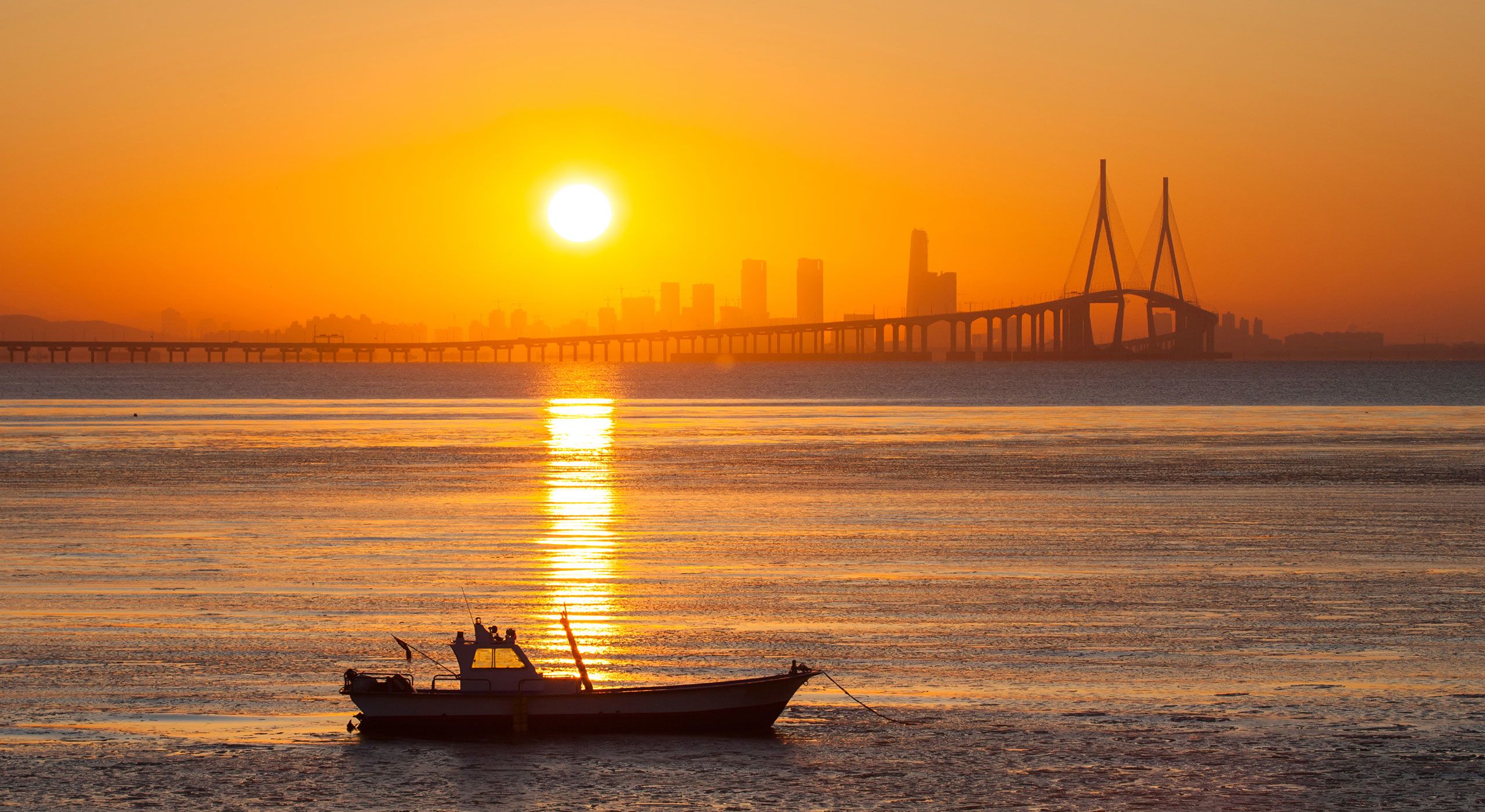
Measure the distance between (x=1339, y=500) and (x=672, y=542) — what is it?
20966mm

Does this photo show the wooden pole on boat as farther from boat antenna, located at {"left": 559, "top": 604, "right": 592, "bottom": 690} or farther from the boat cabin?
the boat cabin

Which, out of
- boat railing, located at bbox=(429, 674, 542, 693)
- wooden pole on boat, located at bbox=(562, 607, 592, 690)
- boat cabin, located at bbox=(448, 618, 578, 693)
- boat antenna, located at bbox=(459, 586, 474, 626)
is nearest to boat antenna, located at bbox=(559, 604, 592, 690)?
wooden pole on boat, located at bbox=(562, 607, 592, 690)

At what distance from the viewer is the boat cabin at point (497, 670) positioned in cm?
1853

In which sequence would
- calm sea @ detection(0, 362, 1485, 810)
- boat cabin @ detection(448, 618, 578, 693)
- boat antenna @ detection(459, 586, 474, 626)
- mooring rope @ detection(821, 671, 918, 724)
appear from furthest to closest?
boat antenna @ detection(459, 586, 474, 626) → boat cabin @ detection(448, 618, 578, 693) → mooring rope @ detection(821, 671, 918, 724) → calm sea @ detection(0, 362, 1485, 810)

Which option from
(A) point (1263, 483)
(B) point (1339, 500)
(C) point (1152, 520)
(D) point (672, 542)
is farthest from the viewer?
(A) point (1263, 483)

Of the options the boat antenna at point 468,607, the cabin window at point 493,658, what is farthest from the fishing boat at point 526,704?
the boat antenna at point 468,607

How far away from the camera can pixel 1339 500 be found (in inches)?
1699

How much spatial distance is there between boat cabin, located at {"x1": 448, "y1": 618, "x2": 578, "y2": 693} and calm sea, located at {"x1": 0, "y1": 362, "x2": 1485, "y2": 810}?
0.68m

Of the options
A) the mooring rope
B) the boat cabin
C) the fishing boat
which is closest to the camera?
the fishing boat

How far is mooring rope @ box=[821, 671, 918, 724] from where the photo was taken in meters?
18.4

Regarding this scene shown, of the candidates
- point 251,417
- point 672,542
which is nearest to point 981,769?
point 672,542

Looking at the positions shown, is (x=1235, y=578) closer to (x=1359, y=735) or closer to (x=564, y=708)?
(x=1359, y=735)

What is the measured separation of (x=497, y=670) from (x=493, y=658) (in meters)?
0.16

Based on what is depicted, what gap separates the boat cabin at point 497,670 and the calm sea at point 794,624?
682 millimetres
